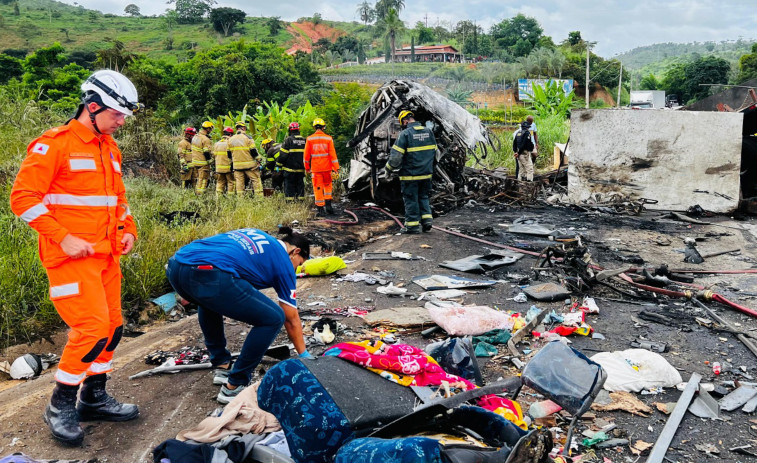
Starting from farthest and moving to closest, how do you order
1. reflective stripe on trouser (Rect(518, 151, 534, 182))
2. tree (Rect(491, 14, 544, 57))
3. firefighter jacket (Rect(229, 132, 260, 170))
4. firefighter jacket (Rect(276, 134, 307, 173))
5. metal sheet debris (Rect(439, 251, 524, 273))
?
tree (Rect(491, 14, 544, 57))
reflective stripe on trouser (Rect(518, 151, 534, 182))
firefighter jacket (Rect(229, 132, 260, 170))
firefighter jacket (Rect(276, 134, 307, 173))
metal sheet debris (Rect(439, 251, 524, 273))

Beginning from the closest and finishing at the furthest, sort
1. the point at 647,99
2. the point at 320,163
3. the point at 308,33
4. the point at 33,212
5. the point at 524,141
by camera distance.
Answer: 1. the point at 33,212
2. the point at 320,163
3. the point at 524,141
4. the point at 647,99
5. the point at 308,33

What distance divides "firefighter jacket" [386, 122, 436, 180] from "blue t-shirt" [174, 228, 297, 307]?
508 cm

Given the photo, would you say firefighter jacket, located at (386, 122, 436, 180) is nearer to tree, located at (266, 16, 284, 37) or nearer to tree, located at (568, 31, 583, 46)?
tree, located at (568, 31, 583, 46)

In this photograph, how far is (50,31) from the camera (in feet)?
229

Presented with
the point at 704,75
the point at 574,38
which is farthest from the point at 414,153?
the point at 574,38

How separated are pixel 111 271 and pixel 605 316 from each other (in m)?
3.95

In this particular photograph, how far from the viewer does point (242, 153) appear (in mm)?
11000

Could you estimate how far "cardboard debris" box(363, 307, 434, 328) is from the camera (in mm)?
4758

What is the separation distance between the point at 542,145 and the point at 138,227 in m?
14.4

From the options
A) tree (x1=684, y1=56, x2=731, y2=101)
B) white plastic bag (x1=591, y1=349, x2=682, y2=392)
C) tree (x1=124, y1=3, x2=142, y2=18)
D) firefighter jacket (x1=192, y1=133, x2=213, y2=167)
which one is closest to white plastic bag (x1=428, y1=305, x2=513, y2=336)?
white plastic bag (x1=591, y1=349, x2=682, y2=392)

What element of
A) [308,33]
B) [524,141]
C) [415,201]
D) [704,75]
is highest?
[308,33]

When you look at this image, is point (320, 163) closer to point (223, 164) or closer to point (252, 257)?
point (223, 164)

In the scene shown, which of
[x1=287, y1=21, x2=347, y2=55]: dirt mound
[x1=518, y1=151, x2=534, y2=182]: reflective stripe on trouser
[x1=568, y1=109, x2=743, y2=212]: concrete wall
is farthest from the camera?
[x1=287, y1=21, x2=347, y2=55]: dirt mound

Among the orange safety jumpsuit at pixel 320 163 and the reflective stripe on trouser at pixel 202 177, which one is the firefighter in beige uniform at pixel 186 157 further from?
the orange safety jumpsuit at pixel 320 163
